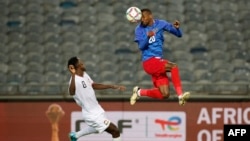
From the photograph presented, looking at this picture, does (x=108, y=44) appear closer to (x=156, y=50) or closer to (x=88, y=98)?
(x=88, y=98)

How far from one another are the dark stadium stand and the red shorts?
9.95ft

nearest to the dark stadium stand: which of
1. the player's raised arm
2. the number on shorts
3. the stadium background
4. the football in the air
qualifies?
the stadium background

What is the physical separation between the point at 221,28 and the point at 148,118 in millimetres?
3215

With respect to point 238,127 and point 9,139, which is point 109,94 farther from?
point 238,127

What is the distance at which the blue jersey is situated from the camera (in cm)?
1116

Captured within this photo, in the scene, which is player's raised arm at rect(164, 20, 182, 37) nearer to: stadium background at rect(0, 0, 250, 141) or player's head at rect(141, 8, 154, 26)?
player's head at rect(141, 8, 154, 26)

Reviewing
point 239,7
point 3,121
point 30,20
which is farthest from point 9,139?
point 239,7

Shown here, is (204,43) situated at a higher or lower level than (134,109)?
higher

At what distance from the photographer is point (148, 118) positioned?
567 inches

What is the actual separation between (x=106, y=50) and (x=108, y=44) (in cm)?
18

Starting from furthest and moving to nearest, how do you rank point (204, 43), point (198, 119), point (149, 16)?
1. point (204, 43)
2. point (198, 119)
3. point (149, 16)

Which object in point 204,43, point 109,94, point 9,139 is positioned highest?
point 204,43

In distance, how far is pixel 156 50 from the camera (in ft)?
37.0

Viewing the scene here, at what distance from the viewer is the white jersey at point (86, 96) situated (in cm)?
1188
